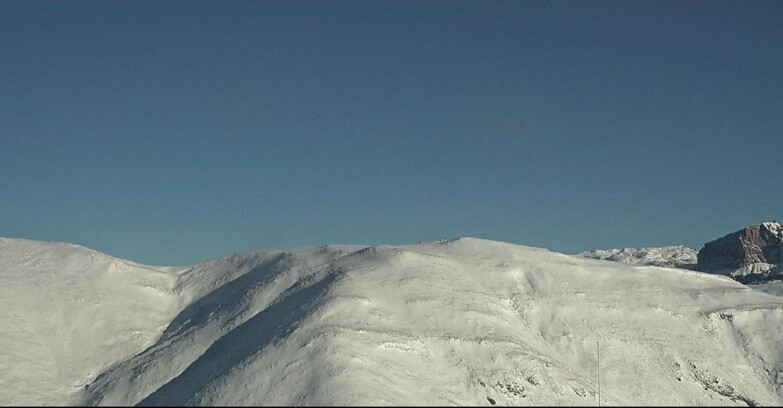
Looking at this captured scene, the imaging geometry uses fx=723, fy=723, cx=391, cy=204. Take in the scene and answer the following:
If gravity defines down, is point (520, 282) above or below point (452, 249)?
below

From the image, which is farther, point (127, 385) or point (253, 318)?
point (253, 318)

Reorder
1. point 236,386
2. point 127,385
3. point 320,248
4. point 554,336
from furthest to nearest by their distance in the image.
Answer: point 320,248
point 554,336
point 127,385
point 236,386

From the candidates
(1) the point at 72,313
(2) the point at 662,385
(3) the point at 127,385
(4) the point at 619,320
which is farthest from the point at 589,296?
(1) the point at 72,313

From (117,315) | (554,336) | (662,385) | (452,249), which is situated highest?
(452,249)

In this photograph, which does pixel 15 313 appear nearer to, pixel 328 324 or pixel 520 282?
pixel 328 324

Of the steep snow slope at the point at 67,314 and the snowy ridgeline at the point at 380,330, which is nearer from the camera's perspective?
the snowy ridgeline at the point at 380,330

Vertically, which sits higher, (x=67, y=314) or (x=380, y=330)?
(x=67, y=314)

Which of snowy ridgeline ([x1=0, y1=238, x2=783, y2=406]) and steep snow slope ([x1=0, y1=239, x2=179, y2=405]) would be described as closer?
snowy ridgeline ([x1=0, y1=238, x2=783, y2=406])

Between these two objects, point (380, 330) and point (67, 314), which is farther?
point (67, 314)
